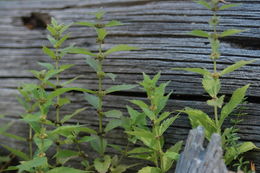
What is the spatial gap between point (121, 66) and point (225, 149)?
1184 millimetres

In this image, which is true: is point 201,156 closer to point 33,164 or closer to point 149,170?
point 149,170

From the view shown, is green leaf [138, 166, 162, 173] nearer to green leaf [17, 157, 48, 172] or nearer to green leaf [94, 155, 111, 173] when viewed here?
green leaf [94, 155, 111, 173]

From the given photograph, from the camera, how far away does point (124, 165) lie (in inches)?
117

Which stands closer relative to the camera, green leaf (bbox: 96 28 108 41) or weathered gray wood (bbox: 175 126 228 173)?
weathered gray wood (bbox: 175 126 228 173)

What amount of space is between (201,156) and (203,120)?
42cm

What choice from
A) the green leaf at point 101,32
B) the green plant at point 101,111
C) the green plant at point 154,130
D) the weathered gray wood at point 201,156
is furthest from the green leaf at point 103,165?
the green leaf at point 101,32

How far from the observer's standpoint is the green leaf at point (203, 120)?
2434mm

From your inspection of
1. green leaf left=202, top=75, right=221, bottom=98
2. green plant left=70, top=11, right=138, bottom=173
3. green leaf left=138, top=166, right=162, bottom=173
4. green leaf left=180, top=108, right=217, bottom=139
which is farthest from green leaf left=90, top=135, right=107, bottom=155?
green leaf left=202, top=75, right=221, bottom=98

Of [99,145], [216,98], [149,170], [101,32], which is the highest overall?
[101,32]

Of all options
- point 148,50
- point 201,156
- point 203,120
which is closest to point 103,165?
point 203,120

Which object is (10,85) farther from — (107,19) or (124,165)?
(124,165)

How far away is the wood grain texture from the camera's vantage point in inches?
117

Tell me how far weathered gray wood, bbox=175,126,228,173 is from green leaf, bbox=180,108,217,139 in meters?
0.28

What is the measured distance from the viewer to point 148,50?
130 inches
